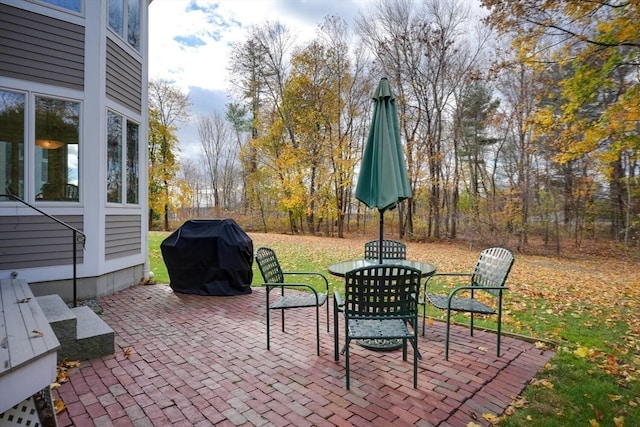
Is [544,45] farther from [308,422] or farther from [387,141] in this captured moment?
[308,422]

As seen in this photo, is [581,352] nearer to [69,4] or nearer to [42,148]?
[42,148]

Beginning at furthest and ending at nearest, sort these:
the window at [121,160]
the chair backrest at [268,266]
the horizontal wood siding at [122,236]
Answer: the window at [121,160], the horizontal wood siding at [122,236], the chair backrest at [268,266]

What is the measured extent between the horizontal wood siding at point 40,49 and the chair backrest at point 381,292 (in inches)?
211

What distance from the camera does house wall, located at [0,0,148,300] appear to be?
4.71 meters

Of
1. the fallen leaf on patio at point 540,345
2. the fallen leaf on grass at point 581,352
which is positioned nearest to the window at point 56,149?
the fallen leaf on patio at point 540,345

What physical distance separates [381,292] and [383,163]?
4.82ft

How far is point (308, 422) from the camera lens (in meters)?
2.30

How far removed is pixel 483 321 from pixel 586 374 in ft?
5.00

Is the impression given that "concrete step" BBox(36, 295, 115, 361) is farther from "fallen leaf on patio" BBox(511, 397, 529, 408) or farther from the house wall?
"fallen leaf on patio" BBox(511, 397, 529, 408)

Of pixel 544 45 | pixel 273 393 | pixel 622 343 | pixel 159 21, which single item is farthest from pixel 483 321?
pixel 159 21

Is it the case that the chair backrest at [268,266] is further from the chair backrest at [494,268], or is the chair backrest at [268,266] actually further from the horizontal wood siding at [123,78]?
the horizontal wood siding at [123,78]

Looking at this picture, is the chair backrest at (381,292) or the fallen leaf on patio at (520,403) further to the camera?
the chair backrest at (381,292)

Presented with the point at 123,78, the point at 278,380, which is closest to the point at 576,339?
the point at 278,380

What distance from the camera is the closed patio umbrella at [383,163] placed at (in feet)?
11.7
